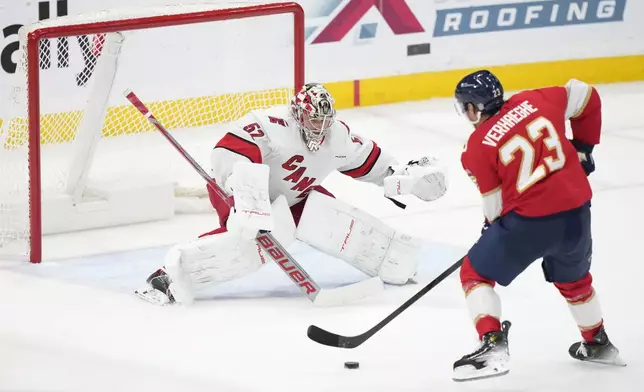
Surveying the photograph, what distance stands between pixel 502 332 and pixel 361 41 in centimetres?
375

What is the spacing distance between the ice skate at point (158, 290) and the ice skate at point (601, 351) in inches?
55.1

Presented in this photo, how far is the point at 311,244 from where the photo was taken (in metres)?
4.54

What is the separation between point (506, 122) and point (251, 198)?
100cm

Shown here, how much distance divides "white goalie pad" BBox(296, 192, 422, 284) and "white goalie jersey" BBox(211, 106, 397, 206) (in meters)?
0.09

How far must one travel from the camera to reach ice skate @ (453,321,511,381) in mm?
3566

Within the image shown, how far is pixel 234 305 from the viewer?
175 inches

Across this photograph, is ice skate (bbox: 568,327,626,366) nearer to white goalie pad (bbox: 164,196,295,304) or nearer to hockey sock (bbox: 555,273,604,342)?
hockey sock (bbox: 555,273,604,342)

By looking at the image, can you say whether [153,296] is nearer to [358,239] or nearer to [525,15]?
[358,239]

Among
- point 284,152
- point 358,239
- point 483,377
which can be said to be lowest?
point 358,239

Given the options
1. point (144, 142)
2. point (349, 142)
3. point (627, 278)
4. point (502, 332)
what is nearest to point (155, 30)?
point (144, 142)

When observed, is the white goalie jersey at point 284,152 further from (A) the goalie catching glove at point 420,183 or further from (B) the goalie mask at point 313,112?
(A) the goalie catching glove at point 420,183

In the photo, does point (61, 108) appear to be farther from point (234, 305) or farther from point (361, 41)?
point (361, 41)

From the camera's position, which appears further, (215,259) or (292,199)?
(292,199)

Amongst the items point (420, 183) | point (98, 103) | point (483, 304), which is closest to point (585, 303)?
point (483, 304)
